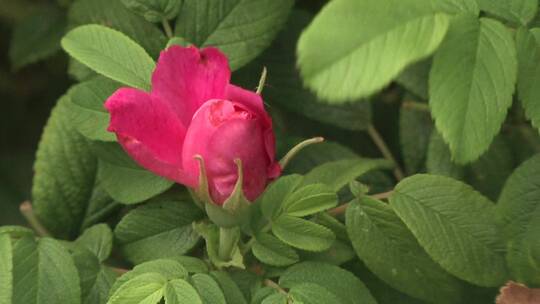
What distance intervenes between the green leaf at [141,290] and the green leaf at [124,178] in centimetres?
18

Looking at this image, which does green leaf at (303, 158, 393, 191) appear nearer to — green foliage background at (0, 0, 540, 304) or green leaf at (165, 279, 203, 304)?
green foliage background at (0, 0, 540, 304)

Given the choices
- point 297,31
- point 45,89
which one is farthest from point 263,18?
point 45,89

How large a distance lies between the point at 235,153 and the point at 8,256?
244mm

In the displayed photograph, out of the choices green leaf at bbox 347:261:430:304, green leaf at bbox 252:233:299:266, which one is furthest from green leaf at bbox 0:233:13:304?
green leaf at bbox 347:261:430:304

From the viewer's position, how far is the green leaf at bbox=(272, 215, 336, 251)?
813 millimetres

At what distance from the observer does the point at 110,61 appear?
2.90 feet

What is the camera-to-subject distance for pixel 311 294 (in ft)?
2.60

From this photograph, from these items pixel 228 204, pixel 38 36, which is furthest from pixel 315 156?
pixel 38 36

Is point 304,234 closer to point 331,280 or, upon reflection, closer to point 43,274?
point 331,280

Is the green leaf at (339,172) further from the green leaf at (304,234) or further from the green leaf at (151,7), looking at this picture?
the green leaf at (151,7)

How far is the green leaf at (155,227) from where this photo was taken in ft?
3.06

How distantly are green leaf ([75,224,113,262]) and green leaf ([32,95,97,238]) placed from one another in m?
0.08

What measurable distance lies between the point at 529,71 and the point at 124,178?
16.7 inches

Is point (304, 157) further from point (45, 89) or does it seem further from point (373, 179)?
point (45, 89)
